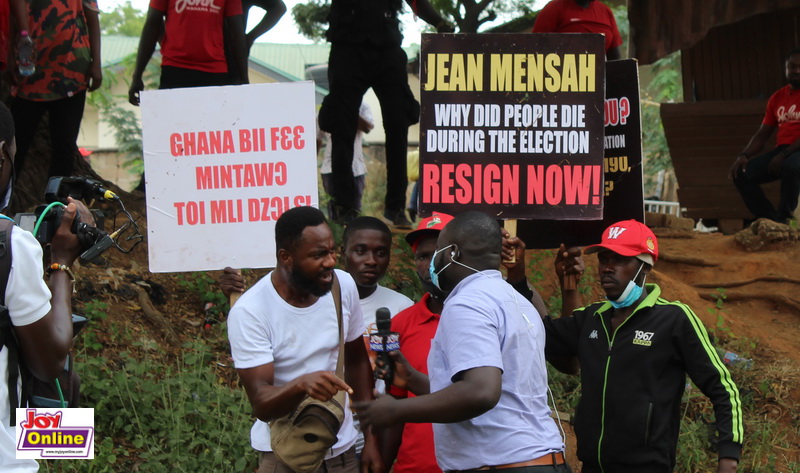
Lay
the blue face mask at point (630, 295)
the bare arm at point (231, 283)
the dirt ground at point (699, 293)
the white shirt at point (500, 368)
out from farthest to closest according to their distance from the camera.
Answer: the dirt ground at point (699, 293) → the bare arm at point (231, 283) → the blue face mask at point (630, 295) → the white shirt at point (500, 368)

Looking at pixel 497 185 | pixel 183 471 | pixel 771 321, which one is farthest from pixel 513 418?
pixel 771 321

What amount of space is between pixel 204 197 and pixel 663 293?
422cm

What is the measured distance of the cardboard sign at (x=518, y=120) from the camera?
19.2 ft

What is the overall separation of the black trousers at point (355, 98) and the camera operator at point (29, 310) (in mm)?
4797

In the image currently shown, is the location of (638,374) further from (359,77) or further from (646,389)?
(359,77)

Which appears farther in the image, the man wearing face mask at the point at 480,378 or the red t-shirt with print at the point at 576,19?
the red t-shirt with print at the point at 576,19

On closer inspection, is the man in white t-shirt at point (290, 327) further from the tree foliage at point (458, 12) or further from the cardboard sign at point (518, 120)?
the tree foliage at point (458, 12)

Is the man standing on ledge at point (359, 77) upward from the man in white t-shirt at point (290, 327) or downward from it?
upward

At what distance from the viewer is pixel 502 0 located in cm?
1164

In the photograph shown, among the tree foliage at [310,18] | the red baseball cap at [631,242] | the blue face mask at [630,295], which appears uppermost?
the tree foliage at [310,18]

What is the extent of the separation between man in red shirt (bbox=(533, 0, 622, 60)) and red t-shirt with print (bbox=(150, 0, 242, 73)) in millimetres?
2446

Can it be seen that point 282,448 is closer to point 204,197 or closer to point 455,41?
point 204,197

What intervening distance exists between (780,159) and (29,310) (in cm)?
829

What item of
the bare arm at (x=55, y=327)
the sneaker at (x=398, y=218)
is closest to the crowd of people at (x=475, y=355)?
the bare arm at (x=55, y=327)
